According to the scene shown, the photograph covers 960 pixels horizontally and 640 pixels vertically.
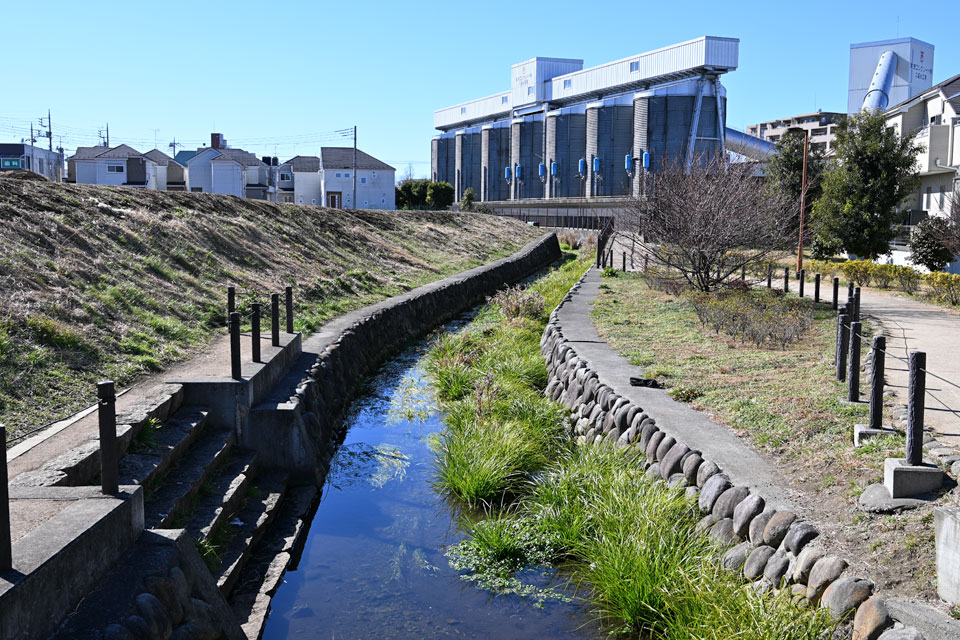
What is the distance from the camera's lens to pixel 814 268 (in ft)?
98.3

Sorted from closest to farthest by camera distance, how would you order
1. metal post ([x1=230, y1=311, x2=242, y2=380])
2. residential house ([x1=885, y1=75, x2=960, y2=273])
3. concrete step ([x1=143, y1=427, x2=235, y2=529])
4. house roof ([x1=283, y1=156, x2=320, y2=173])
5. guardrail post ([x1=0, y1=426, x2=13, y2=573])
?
guardrail post ([x1=0, y1=426, x2=13, y2=573]), concrete step ([x1=143, y1=427, x2=235, y2=529]), metal post ([x1=230, y1=311, x2=242, y2=380]), residential house ([x1=885, y1=75, x2=960, y2=273]), house roof ([x1=283, y1=156, x2=320, y2=173])

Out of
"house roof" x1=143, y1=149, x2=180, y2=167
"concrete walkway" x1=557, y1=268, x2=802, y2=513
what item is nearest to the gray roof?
"house roof" x1=143, y1=149, x2=180, y2=167

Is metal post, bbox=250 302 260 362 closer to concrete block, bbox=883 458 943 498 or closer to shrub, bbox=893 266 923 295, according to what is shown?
concrete block, bbox=883 458 943 498

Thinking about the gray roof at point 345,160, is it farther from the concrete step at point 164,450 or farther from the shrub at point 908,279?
the concrete step at point 164,450

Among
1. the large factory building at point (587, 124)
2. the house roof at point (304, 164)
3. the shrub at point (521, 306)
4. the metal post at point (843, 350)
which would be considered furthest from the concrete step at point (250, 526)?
the house roof at point (304, 164)

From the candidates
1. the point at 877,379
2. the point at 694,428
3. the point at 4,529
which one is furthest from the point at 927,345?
the point at 4,529

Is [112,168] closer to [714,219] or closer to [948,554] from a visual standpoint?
[714,219]

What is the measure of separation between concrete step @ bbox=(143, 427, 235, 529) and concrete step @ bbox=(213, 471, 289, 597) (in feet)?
1.70

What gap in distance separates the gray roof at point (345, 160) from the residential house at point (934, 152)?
4182cm

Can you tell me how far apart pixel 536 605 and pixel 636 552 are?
1.14 metres

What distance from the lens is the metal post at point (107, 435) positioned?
17.0 ft

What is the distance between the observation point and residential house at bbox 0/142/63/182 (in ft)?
252

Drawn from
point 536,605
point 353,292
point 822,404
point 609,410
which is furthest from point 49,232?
point 822,404

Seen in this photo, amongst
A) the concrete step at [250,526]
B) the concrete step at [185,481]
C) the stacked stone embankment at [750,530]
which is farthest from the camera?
the concrete step at [250,526]
